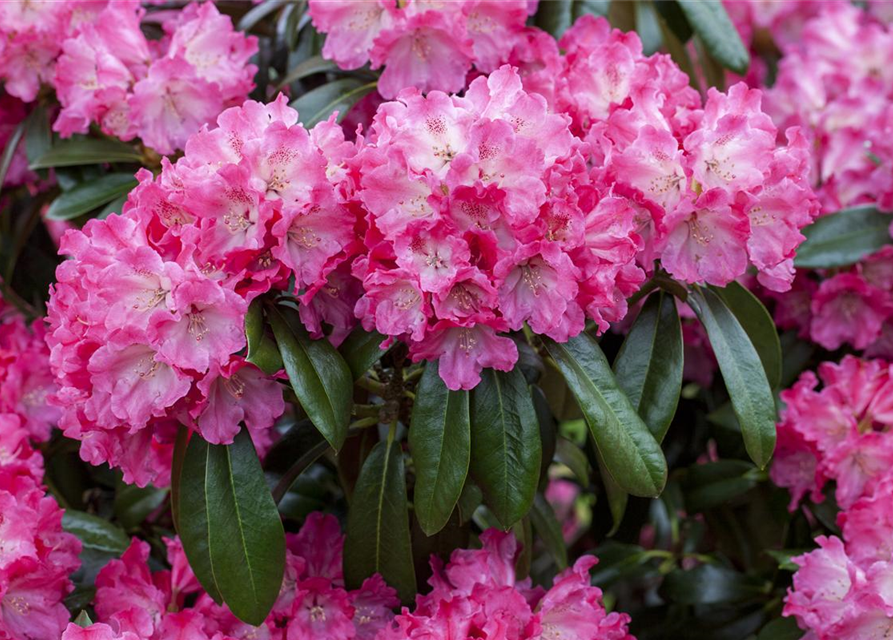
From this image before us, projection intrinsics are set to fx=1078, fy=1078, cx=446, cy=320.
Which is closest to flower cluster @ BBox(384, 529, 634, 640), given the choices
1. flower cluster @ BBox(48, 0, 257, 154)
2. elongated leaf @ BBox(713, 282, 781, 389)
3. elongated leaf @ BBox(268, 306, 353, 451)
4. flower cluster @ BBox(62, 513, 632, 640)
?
flower cluster @ BBox(62, 513, 632, 640)

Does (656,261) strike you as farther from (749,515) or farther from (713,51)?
(749,515)

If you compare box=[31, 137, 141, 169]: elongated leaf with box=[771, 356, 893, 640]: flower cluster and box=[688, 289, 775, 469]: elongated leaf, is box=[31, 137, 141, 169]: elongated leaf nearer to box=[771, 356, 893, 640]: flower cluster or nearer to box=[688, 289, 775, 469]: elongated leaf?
box=[688, 289, 775, 469]: elongated leaf

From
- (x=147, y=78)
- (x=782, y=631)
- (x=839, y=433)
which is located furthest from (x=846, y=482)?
(x=147, y=78)

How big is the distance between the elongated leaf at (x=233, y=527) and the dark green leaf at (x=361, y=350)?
5.8 inches

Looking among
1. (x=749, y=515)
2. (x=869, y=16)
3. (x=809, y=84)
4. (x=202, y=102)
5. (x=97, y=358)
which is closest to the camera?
(x=97, y=358)

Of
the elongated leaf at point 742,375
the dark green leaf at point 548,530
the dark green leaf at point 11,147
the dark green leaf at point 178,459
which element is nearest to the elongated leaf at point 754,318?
the elongated leaf at point 742,375

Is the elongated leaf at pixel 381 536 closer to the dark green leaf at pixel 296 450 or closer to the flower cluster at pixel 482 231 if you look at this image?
the dark green leaf at pixel 296 450

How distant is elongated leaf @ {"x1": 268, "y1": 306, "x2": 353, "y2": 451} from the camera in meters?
1.10

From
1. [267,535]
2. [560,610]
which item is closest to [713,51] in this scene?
[560,610]

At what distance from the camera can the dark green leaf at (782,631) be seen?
1473mm

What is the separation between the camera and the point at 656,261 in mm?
1332

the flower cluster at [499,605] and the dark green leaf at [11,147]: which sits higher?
the dark green leaf at [11,147]

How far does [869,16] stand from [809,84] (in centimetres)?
62

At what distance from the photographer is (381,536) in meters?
1.30
